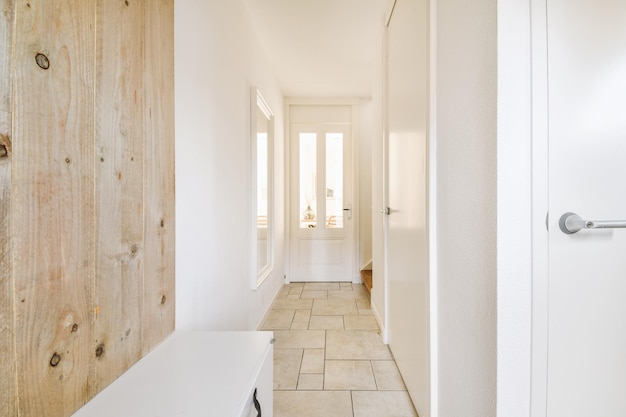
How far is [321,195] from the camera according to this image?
4.11 m

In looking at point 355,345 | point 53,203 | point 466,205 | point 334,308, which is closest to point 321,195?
point 334,308

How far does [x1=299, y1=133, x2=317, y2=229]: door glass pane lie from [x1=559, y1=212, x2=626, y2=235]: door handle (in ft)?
11.0

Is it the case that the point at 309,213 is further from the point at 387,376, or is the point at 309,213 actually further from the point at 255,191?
the point at 387,376

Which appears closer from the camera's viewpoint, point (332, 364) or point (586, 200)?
point (586, 200)

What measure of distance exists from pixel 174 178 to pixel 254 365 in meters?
0.73

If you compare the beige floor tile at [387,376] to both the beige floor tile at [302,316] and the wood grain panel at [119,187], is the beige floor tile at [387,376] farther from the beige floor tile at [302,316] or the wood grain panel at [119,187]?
the wood grain panel at [119,187]

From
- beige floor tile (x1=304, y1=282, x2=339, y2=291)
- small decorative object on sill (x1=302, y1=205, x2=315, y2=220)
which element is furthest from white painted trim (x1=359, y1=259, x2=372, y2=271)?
small decorative object on sill (x1=302, y1=205, x2=315, y2=220)

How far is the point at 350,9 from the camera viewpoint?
2260 millimetres

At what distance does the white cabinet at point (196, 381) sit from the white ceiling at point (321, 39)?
2.36 m

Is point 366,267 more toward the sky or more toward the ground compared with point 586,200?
more toward the ground

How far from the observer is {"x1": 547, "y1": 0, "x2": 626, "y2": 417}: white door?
0.85 m

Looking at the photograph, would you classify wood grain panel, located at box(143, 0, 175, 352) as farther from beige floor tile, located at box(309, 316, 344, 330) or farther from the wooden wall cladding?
beige floor tile, located at box(309, 316, 344, 330)

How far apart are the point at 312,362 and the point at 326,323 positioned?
0.67m

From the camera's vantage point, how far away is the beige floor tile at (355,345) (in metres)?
2.09
